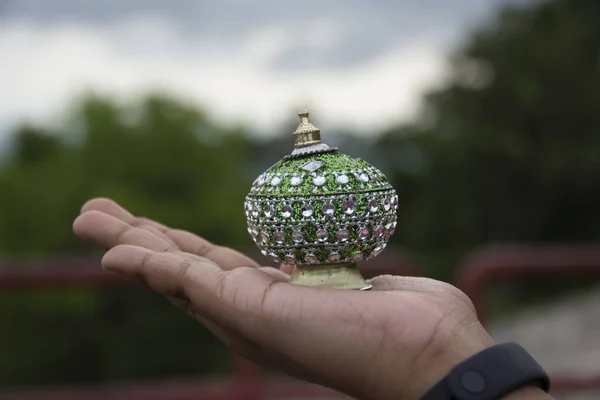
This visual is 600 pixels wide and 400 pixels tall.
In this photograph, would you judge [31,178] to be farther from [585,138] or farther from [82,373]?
[585,138]

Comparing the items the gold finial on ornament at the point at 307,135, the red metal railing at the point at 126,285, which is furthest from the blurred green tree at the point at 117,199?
the gold finial on ornament at the point at 307,135

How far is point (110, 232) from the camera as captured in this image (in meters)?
1.13

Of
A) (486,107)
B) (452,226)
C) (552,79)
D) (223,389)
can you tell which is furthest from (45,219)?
(223,389)

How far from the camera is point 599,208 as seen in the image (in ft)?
42.3

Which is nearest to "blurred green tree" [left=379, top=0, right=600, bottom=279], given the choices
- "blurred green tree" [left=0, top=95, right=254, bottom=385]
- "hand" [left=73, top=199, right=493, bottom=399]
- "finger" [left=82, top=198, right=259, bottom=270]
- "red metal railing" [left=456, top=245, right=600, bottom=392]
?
"blurred green tree" [left=0, top=95, right=254, bottom=385]

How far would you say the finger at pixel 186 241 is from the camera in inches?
48.5

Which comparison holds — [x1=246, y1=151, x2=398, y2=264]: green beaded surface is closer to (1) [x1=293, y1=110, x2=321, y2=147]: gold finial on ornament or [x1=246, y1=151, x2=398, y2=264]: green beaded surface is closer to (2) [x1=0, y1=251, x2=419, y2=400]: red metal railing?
(1) [x1=293, y1=110, x2=321, y2=147]: gold finial on ornament

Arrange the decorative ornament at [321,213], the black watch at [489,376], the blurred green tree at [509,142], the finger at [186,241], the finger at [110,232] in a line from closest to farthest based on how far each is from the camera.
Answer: the black watch at [489,376] → the decorative ornament at [321,213] → the finger at [110,232] → the finger at [186,241] → the blurred green tree at [509,142]

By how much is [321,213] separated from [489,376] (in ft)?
0.94

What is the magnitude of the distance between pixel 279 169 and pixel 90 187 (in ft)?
43.8

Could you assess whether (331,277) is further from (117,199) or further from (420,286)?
(117,199)

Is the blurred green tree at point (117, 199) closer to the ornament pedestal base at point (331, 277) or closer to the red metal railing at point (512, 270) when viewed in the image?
the red metal railing at point (512, 270)

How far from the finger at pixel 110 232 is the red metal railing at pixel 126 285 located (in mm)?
1018

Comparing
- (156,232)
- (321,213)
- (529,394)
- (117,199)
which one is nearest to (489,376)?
(529,394)
